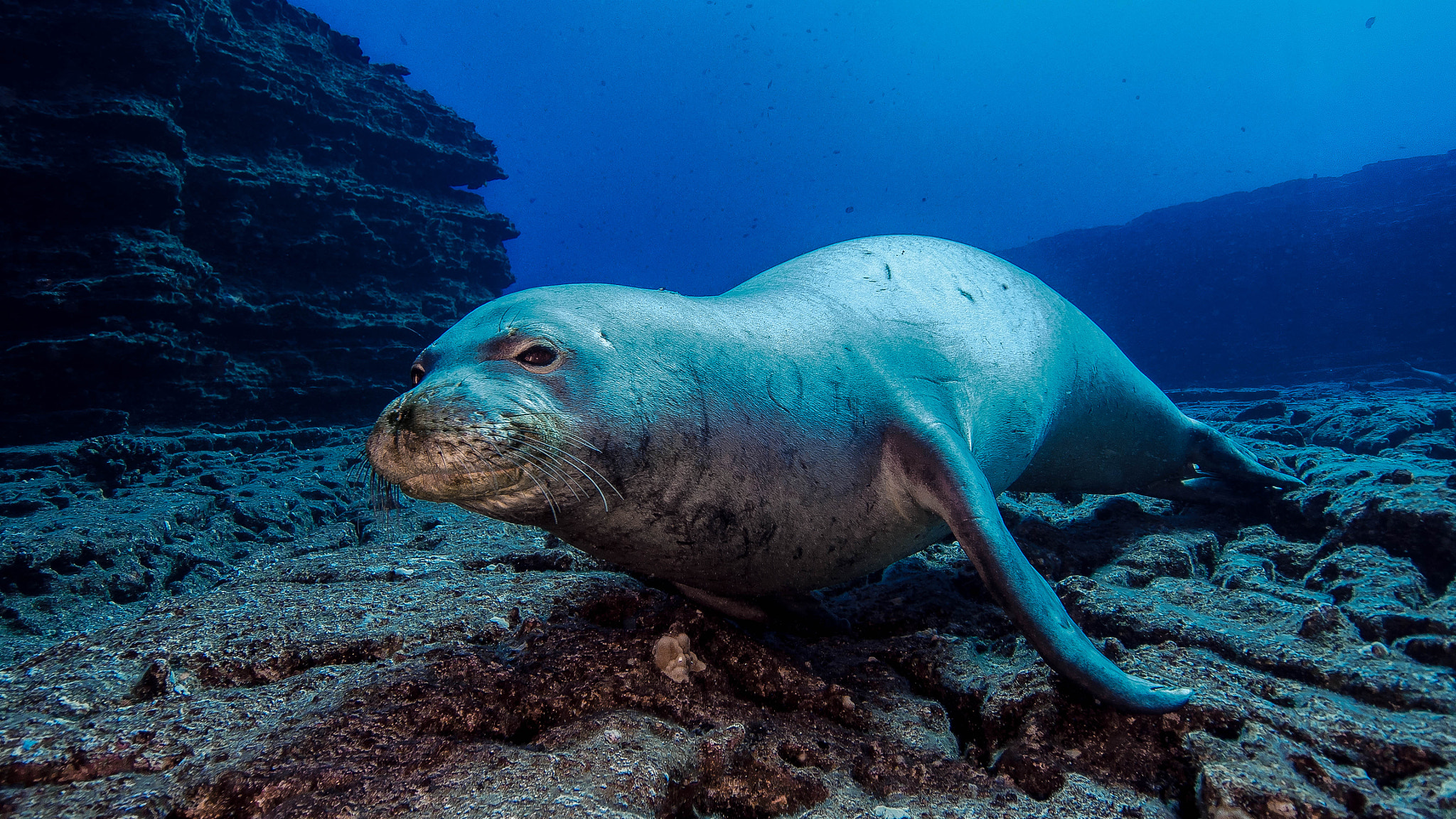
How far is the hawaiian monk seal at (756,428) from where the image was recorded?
1.49 m

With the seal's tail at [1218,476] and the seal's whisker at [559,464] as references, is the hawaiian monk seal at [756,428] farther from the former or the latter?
the seal's tail at [1218,476]

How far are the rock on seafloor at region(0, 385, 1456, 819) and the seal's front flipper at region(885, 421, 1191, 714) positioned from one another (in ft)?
0.28

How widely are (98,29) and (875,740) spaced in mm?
15824

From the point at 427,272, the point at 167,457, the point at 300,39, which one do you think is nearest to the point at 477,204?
the point at 427,272

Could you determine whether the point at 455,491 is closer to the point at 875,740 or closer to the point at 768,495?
the point at 768,495

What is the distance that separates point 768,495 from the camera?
1.85m

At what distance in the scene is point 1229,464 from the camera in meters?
3.60

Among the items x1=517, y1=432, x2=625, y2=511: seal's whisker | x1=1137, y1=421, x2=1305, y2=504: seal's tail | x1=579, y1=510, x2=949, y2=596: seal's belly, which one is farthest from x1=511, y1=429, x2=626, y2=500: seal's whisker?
x1=1137, y1=421, x2=1305, y2=504: seal's tail

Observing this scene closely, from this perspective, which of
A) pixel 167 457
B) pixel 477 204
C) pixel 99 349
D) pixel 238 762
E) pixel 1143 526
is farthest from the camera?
pixel 477 204

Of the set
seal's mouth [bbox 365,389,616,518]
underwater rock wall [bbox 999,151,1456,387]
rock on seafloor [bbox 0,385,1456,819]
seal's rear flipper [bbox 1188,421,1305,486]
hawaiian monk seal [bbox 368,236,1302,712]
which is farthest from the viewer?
underwater rock wall [bbox 999,151,1456,387]

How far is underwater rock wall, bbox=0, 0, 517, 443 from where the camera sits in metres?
9.29

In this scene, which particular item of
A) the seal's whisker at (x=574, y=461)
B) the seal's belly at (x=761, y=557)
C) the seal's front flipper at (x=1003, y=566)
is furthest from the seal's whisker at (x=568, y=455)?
the seal's front flipper at (x=1003, y=566)

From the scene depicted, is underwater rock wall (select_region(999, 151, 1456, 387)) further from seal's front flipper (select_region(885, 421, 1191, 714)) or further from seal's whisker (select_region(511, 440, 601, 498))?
seal's whisker (select_region(511, 440, 601, 498))

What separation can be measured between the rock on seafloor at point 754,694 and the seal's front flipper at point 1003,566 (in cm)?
9
